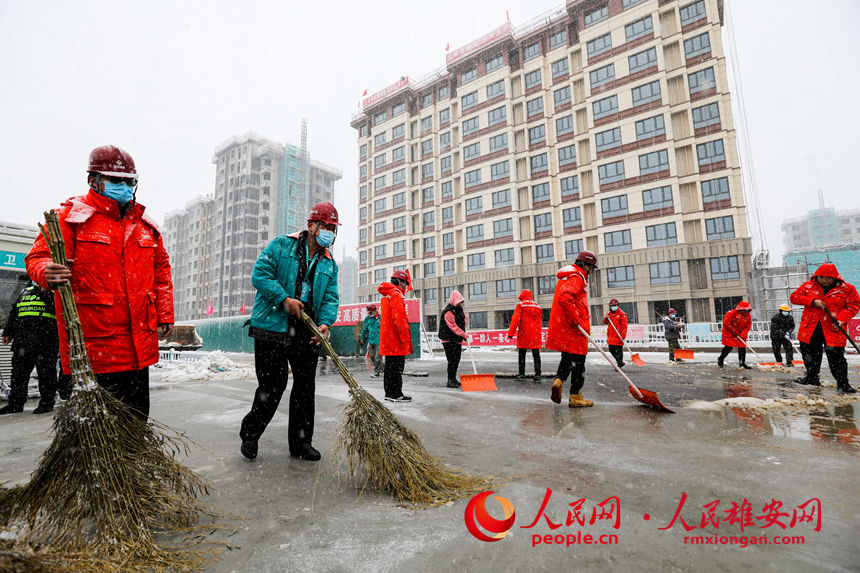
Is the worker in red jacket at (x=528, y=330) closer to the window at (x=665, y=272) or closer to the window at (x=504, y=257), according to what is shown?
the window at (x=665, y=272)

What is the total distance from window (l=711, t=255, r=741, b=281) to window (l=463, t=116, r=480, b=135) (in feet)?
73.3

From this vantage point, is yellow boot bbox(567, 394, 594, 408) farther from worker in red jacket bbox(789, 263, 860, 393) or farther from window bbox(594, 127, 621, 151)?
window bbox(594, 127, 621, 151)

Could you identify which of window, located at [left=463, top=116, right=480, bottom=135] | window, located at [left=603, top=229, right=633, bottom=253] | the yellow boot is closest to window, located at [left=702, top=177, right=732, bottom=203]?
window, located at [left=603, top=229, right=633, bottom=253]

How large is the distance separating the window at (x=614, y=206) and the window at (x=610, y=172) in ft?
4.57

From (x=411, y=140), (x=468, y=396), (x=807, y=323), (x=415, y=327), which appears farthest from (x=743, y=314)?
(x=411, y=140)

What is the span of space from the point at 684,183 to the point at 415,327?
2325 cm

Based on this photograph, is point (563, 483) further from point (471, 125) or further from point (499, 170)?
point (471, 125)

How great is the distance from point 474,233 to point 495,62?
15992 millimetres

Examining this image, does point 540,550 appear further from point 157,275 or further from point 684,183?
point 684,183

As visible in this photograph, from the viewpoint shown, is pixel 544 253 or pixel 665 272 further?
pixel 544 253

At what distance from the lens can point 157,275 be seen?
108 inches

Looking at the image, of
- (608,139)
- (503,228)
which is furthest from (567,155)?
(503,228)

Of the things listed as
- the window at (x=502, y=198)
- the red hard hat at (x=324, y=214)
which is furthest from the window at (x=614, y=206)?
the red hard hat at (x=324, y=214)

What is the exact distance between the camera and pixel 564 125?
1275 inches
